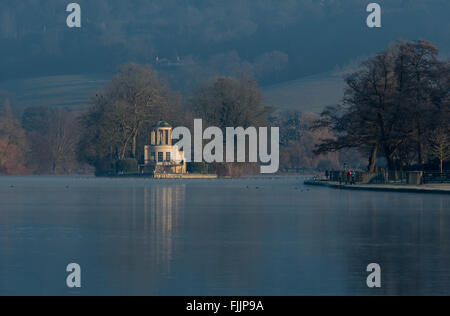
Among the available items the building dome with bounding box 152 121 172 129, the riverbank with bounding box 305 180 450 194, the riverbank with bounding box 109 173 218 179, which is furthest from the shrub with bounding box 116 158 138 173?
the riverbank with bounding box 305 180 450 194

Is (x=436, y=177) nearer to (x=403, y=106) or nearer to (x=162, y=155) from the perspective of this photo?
(x=403, y=106)

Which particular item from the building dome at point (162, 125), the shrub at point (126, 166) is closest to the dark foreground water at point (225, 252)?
the shrub at point (126, 166)

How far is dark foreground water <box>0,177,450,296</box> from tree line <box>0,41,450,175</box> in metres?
43.8

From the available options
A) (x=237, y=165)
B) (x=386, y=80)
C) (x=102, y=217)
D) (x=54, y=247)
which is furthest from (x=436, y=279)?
(x=237, y=165)

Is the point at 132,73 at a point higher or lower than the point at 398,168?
higher

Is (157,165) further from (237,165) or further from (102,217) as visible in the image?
(102,217)

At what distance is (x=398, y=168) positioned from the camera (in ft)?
285

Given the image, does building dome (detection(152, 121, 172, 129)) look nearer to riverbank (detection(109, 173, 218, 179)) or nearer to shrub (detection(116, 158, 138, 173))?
shrub (detection(116, 158, 138, 173))

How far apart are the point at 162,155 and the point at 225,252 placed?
373 feet

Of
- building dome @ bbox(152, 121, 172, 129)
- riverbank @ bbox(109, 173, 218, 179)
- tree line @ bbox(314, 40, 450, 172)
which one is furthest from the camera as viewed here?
building dome @ bbox(152, 121, 172, 129)

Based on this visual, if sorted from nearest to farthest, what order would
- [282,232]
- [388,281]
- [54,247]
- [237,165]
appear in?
[388,281]
[54,247]
[282,232]
[237,165]

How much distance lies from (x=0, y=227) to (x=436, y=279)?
1678 cm

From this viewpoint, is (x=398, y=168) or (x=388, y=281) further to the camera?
(x=398, y=168)

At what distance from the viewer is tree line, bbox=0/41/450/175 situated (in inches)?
3140
